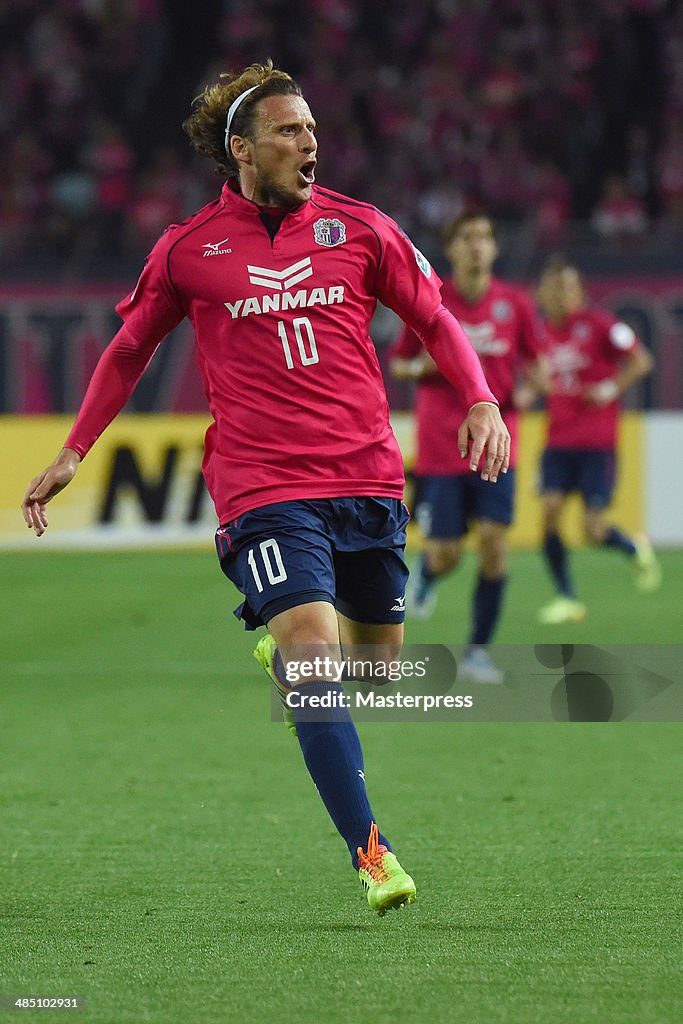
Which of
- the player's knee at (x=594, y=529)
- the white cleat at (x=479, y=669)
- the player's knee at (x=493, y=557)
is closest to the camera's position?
the white cleat at (x=479, y=669)

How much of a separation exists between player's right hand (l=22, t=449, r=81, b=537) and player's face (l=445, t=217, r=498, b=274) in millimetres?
3826

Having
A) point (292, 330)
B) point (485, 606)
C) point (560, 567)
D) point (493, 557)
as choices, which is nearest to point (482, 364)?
point (493, 557)

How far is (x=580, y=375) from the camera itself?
36.3 ft

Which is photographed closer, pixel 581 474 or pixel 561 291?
pixel 561 291

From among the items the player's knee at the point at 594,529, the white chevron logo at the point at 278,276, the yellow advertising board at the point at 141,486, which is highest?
the white chevron logo at the point at 278,276

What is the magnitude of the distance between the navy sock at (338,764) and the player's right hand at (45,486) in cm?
86

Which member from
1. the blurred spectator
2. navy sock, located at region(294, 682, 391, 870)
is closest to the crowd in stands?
the blurred spectator

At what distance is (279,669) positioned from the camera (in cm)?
447

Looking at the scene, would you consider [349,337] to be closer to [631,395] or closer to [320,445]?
[320,445]

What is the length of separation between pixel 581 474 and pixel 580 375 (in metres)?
0.68

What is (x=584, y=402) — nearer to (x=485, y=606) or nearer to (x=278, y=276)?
(x=485, y=606)

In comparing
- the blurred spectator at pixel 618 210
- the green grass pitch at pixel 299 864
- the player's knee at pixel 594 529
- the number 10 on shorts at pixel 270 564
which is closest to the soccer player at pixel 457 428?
the green grass pitch at pixel 299 864

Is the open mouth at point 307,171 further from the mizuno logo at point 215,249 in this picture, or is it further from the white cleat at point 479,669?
the white cleat at point 479,669

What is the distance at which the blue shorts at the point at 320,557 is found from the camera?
13.1ft
